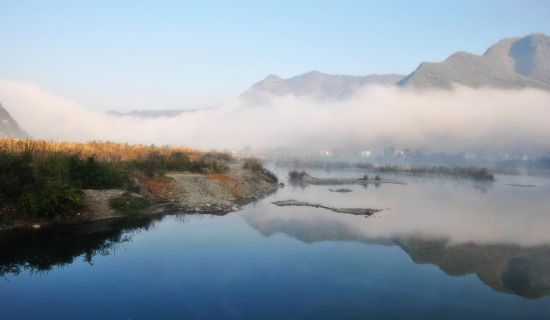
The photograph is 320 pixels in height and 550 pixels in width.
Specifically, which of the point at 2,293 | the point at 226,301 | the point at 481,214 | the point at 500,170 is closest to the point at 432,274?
the point at 226,301

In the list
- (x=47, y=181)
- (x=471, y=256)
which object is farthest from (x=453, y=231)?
(x=47, y=181)

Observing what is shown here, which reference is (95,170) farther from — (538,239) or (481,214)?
(481,214)

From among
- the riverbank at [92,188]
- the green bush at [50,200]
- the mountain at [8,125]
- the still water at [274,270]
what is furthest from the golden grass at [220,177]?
the mountain at [8,125]

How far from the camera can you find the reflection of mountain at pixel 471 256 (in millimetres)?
11070

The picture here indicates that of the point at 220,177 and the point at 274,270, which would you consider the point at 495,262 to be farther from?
the point at 220,177

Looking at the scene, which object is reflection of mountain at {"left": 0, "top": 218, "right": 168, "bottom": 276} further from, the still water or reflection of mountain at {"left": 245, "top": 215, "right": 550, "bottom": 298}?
reflection of mountain at {"left": 245, "top": 215, "right": 550, "bottom": 298}

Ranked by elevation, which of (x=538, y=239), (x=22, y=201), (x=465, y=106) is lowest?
(x=538, y=239)

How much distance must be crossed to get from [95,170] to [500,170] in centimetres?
8724

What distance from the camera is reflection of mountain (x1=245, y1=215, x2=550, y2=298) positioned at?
36.3 ft

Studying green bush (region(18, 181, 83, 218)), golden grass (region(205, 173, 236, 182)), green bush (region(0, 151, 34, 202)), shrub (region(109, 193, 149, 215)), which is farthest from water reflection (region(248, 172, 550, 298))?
green bush (region(0, 151, 34, 202))

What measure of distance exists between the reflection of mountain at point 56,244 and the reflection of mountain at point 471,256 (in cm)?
679

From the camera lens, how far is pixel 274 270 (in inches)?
455

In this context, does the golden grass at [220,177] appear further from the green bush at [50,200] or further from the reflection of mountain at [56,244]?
the green bush at [50,200]

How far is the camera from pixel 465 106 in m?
137
